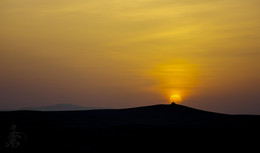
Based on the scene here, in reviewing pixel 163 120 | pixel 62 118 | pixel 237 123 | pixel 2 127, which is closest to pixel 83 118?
pixel 62 118

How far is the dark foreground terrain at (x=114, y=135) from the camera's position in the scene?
27.0 metres

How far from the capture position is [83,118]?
41.2 metres

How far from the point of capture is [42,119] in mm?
37406

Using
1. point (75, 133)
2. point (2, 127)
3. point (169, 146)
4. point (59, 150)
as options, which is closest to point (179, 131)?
point (169, 146)

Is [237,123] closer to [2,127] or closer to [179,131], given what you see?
[179,131]

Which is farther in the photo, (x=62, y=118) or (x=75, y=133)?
(x=62, y=118)

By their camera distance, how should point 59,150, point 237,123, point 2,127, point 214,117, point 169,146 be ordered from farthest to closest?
point 214,117 < point 237,123 < point 2,127 < point 169,146 < point 59,150

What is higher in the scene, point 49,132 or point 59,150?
point 49,132

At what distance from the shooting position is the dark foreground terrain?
27.0 meters

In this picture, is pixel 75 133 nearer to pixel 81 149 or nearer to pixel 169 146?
pixel 81 149

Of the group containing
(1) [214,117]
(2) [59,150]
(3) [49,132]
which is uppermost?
(1) [214,117]

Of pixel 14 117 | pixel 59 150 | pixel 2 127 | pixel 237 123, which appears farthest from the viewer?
pixel 237 123

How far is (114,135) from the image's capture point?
3008 centimetres

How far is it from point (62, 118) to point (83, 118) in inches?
84.1
